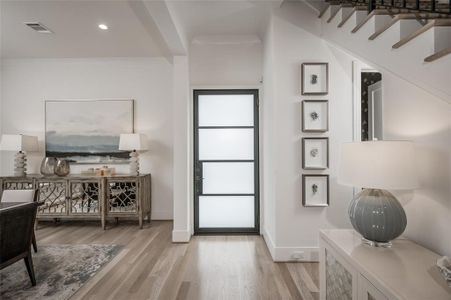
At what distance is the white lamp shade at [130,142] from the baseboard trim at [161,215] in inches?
49.2

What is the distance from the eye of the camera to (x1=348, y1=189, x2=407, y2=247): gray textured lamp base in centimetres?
168

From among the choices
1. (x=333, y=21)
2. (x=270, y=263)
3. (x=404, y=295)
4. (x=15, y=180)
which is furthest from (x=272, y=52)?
(x=15, y=180)

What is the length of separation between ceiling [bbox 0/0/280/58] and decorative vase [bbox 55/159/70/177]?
1945 mm

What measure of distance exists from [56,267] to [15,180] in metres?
2.35

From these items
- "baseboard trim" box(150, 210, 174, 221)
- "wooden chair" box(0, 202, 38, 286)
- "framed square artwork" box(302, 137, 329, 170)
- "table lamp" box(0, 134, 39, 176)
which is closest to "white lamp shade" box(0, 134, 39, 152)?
"table lamp" box(0, 134, 39, 176)

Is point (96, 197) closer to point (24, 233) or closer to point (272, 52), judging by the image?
point (24, 233)

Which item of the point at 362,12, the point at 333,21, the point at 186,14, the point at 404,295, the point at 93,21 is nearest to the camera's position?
the point at 404,295

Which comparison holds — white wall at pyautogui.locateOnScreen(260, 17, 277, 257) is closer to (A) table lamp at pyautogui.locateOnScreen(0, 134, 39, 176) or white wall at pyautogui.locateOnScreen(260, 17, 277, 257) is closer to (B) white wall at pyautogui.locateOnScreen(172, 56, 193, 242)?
(B) white wall at pyautogui.locateOnScreen(172, 56, 193, 242)

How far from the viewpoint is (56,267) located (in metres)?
2.95

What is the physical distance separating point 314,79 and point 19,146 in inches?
188

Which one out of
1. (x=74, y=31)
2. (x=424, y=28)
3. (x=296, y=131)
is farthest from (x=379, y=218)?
(x=74, y=31)


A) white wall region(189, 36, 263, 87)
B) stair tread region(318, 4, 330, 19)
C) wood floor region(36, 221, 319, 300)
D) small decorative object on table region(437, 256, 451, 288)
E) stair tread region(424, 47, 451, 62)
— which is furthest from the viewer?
white wall region(189, 36, 263, 87)

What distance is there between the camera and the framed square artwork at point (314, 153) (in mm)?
3045

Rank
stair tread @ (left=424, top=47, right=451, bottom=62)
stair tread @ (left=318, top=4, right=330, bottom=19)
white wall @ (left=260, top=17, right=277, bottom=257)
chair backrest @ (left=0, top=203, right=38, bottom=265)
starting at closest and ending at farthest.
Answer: stair tread @ (left=424, top=47, right=451, bottom=62)
chair backrest @ (left=0, top=203, right=38, bottom=265)
stair tread @ (left=318, top=4, right=330, bottom=19)
white wall @ (left=260, top=17, right=277, bottom=257)
